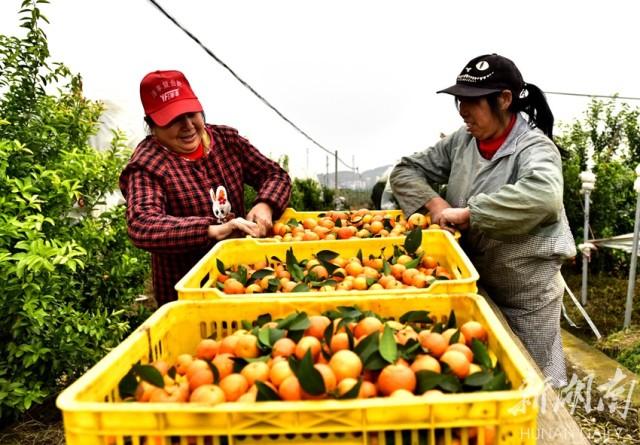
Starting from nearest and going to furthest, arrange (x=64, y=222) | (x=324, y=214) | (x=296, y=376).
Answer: (x=296, y=376) → (x=324, y=214) → (x=64, y=222)

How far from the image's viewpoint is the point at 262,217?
2.46 meters

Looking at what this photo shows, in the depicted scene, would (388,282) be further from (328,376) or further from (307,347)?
(328,376)

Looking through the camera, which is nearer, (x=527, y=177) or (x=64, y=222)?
(x=527, y=177)

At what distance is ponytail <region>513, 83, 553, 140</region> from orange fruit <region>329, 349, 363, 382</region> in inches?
64.9

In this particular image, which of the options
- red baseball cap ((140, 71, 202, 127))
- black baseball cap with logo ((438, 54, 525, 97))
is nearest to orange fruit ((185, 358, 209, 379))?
red baseball cap ((140, 71, 202, 127))

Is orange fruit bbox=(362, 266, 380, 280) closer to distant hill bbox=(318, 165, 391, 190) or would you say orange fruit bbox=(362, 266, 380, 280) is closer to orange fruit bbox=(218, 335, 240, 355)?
orange fruit bbox=(218, 335, 240, 355)

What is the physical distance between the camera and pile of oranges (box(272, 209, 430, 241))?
238 centimetres

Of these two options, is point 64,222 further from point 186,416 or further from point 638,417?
point 638,417

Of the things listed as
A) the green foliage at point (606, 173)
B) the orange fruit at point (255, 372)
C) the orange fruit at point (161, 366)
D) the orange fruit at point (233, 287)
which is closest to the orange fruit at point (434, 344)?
the orange fruit at point (255, 372)

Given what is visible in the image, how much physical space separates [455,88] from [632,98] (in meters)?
10.7

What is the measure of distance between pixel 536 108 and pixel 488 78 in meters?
0.32

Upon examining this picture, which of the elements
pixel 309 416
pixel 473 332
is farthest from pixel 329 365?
pixel 473 332

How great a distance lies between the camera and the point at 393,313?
1.45 metres

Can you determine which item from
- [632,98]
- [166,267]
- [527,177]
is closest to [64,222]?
[166,267]
